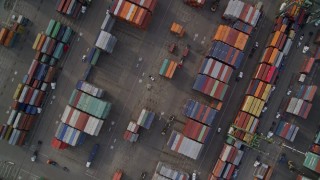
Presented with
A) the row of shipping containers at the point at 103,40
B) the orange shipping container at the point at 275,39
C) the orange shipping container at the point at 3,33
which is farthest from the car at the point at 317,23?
the orange shipping container at the point at 3,33

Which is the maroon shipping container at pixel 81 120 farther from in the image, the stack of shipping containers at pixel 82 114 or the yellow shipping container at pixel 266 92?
the yellow shipping container at pixel 266 92

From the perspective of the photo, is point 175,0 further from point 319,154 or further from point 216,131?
point 319,154

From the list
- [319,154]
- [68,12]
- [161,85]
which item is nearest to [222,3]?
[161,85]

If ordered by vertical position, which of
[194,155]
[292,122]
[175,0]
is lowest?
[194,155]

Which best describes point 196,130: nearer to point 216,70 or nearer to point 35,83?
point 216,70

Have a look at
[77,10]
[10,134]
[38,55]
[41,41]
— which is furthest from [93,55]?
[10,134]

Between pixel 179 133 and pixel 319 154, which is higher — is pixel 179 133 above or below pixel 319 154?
below

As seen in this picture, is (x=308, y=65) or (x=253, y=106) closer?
(x=253, y=106)
